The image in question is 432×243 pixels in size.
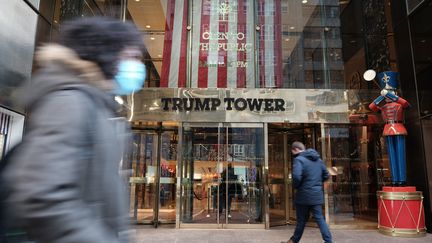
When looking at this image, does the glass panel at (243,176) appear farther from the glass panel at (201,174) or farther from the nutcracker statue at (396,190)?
the nutcracker statue at (396,190)

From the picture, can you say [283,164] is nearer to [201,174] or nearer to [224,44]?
[201,174]

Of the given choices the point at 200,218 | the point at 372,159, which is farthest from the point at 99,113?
the point at 372,159

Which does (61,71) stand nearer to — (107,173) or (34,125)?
(34,125)

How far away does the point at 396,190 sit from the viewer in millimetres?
6742

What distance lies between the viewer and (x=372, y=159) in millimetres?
8367

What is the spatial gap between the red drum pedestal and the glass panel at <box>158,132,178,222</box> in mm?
4939

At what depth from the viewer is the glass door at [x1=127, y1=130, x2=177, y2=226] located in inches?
338

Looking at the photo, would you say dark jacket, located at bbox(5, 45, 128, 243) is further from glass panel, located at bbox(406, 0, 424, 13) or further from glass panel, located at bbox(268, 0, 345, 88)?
glass panel, located at bbox(406, 0, 424, 13)

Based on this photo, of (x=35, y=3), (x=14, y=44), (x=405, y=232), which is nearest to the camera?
(x=14, y=44)

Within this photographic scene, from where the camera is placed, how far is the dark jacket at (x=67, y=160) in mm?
757

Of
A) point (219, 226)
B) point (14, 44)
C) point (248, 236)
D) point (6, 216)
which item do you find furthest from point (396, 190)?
point (6, 216)

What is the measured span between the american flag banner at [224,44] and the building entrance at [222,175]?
142 centimetres

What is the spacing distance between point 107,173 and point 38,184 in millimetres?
181

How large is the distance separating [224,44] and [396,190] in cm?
552
